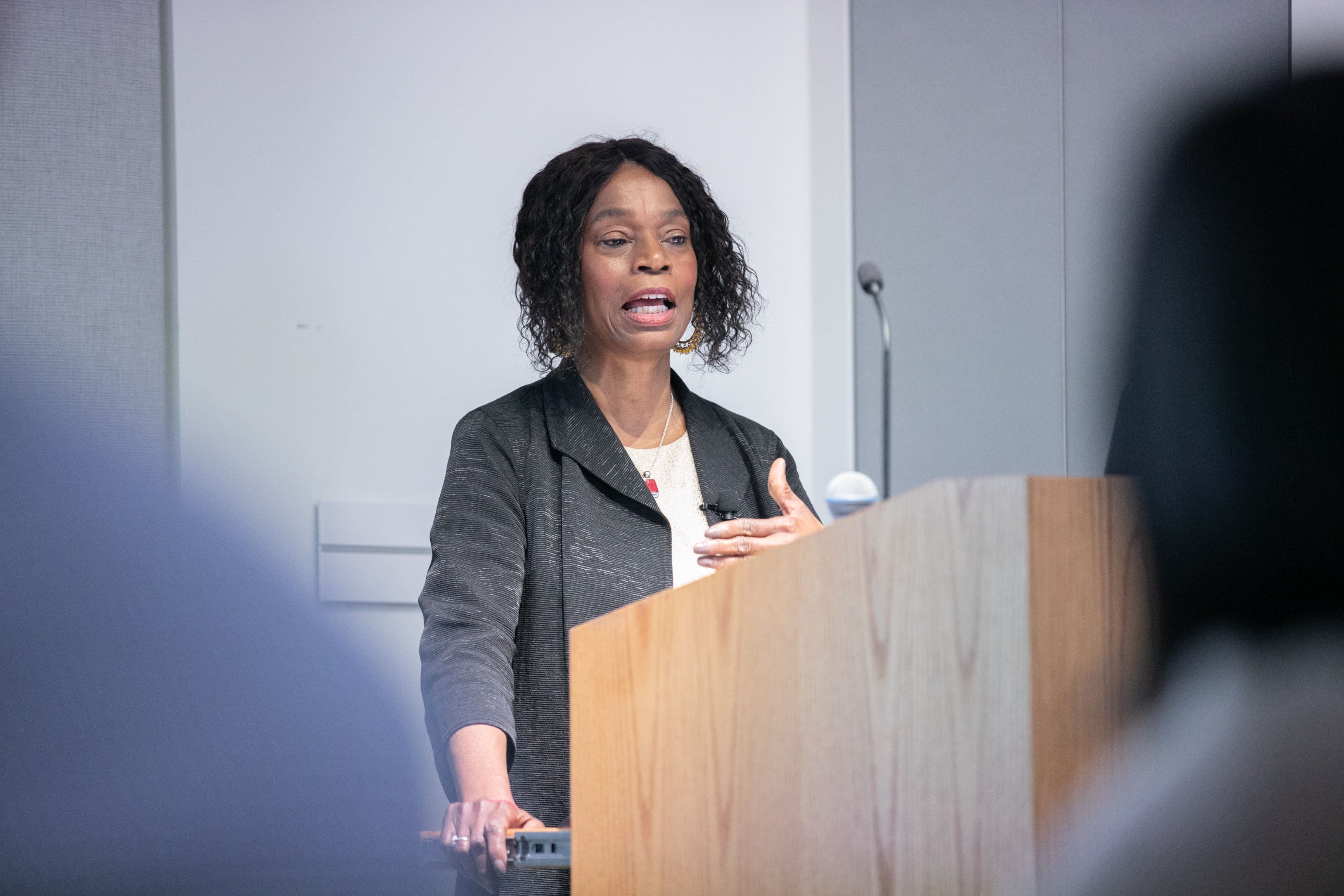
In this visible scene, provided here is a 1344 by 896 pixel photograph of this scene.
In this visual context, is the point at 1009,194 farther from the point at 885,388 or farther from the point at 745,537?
the point at 745,537

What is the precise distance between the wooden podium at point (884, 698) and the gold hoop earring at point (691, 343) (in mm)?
969

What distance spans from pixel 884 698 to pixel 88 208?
2.46 metres

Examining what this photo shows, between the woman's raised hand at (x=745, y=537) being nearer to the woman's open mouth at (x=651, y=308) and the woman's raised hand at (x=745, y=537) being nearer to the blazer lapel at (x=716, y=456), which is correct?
the blazer lapel at (x=716, y=456)

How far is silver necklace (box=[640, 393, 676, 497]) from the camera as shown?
1.47m

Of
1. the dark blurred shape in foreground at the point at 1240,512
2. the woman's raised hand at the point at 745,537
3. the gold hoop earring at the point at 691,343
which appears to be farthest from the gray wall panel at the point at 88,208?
the dark blurred shape in foreground at the point at 1240,512

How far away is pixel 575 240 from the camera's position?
5.16 feet

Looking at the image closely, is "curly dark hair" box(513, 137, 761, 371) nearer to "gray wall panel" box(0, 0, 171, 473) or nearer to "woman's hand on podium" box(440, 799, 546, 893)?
"woman's hand on podium" box(440, 799, 546, 893)

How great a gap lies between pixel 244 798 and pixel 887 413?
1.66 metres

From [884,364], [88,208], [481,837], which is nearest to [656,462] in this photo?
[481,837]

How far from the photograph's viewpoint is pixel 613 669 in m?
0.82

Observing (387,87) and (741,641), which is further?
(387,87)

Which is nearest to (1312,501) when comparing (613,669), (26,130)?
(613,669)

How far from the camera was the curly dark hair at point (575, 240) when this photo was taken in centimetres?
157

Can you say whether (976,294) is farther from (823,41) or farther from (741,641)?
(741,641)
